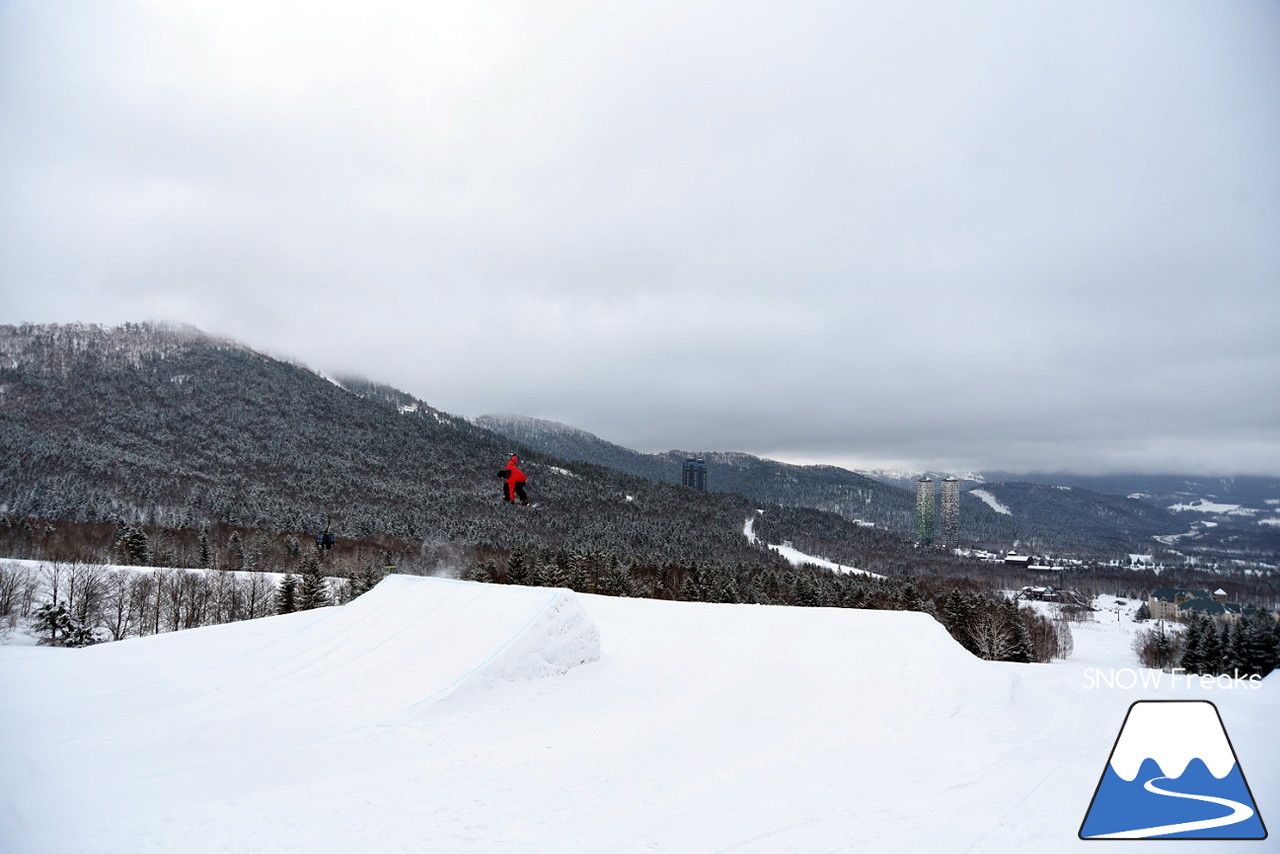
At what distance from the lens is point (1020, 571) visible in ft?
522

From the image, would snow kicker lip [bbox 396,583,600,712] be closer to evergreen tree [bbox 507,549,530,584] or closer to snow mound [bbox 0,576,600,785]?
snow mound [bbox 0,576,600,785]

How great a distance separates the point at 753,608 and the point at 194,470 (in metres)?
146

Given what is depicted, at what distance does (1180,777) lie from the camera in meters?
6.40

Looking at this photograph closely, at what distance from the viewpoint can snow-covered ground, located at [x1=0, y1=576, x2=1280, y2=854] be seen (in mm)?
6781

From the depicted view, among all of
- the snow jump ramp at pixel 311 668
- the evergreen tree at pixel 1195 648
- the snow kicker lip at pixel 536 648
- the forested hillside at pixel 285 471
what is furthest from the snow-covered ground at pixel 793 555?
the snow jump ramp at pixel 311 668

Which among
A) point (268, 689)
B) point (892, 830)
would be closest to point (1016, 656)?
point (892, 830)

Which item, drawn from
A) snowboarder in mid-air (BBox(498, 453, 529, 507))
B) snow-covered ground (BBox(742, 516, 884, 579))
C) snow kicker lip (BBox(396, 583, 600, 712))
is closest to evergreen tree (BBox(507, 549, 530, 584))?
snow kicker lip (BBox(396, 583, 600, 712))

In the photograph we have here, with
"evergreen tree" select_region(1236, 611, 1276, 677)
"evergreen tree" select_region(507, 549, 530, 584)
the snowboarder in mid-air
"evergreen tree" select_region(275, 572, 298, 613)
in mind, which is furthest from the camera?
"evergreen tree" select_region(507, 549, 530, 584)

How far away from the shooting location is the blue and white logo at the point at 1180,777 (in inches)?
248

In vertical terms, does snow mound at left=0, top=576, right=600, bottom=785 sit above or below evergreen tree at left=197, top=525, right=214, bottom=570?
above

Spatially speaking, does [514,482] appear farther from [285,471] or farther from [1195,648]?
[285,471]

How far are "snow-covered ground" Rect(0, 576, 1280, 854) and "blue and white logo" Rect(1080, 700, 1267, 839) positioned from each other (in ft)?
1.27

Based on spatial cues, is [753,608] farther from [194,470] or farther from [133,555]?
[194,470]

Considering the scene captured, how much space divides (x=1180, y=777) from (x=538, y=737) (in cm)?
834
